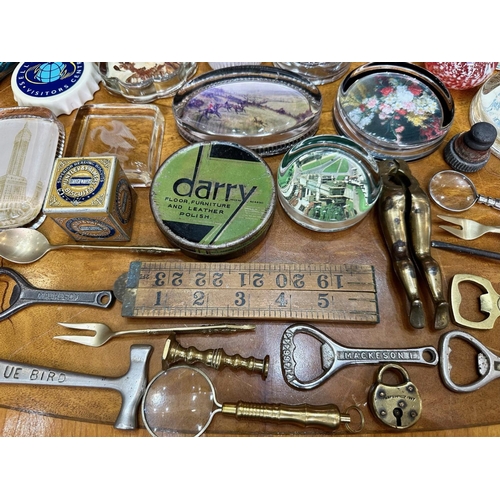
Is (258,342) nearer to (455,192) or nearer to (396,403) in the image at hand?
(396,403)

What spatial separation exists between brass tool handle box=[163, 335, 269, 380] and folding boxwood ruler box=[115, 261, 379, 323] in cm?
10

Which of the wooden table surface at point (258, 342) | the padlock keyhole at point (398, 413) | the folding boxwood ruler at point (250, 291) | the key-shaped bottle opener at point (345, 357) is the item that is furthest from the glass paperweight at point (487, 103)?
the padlock keyhole at point (398, 413)

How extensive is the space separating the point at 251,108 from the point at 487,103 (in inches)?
34.6

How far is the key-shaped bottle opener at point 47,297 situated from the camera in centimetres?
107

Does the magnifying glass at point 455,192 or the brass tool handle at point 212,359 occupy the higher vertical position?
the magnifying glass at point 455,192

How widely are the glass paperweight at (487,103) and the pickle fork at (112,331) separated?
1.14 meters

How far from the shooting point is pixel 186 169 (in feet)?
3.73

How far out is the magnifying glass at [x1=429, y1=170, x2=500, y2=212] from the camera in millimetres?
1178

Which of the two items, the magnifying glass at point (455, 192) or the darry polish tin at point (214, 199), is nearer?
the darry polish tin at point (214, 199)

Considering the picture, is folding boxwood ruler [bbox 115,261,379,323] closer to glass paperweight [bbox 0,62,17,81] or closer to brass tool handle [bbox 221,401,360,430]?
brass tool handle [bbox 221,401,360,430]

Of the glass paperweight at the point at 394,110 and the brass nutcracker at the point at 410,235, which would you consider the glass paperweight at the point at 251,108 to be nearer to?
the glass paperweight at the point at 394,110

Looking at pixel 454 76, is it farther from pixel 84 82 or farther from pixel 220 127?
pixel 84 82

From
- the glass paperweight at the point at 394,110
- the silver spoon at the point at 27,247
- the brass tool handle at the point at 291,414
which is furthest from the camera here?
the glass paperweight at the point at 394,110

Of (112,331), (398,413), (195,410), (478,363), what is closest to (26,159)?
(112,331)
